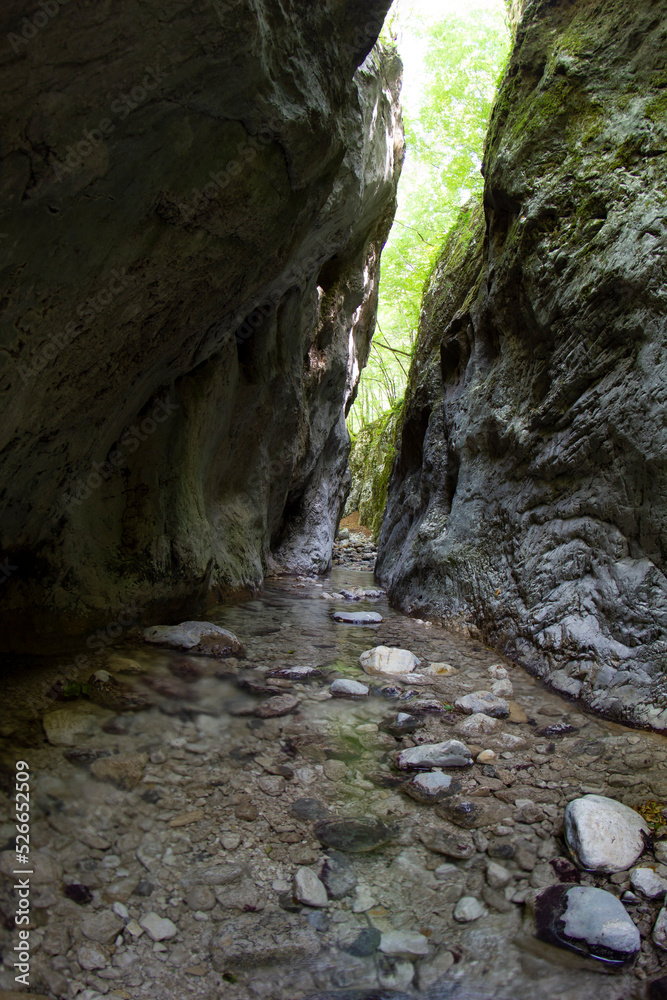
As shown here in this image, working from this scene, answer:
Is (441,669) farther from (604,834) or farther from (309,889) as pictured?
(309,889)

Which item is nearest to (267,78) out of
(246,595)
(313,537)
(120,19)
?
(120,19)

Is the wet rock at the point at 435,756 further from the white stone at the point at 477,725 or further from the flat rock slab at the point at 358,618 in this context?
the flat rock slab at the point at 358,618

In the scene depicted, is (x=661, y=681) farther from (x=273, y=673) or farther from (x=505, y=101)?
(x=505, y=101)

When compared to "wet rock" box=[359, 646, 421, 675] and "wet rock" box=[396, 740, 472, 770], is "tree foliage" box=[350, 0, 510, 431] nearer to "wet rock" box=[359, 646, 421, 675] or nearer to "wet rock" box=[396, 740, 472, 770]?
"wet rock" box=[359, 646, 421, 675]

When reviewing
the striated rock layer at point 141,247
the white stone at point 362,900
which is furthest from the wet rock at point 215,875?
the striated rock layer at point 141,247

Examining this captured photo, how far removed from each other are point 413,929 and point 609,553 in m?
2.71

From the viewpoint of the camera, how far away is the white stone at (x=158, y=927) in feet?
5.29

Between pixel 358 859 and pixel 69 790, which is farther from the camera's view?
pixel 69 790

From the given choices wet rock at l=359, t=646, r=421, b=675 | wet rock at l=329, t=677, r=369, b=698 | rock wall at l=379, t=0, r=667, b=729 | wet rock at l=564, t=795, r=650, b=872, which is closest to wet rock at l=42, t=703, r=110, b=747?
wet rock at l=329, t=677, r=369, b=698

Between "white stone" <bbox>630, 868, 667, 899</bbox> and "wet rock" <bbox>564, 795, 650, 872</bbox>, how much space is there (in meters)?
0.06

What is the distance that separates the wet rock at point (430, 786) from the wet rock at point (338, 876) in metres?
0.51

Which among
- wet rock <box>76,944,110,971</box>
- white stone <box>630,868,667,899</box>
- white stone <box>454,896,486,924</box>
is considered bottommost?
wet rock <box>76,944,110,971</box>

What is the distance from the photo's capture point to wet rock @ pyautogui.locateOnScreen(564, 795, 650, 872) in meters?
1.87

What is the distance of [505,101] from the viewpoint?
643 centimetres
